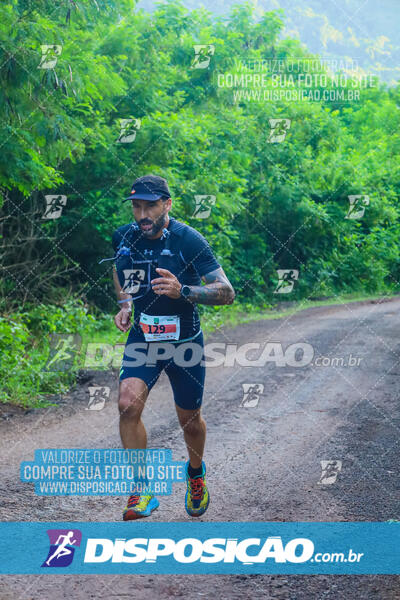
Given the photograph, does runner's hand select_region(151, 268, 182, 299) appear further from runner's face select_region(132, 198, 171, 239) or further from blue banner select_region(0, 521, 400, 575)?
blue banner select_region(0, 521, 400, 575)

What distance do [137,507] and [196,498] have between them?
60cm

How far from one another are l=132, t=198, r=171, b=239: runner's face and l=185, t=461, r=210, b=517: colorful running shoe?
1816mm

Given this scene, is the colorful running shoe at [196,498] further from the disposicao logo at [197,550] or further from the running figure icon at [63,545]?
the running figure icon at [63,545]

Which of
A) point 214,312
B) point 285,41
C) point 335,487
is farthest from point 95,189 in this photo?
point 285,41

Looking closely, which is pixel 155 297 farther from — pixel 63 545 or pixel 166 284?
pixel 63 545

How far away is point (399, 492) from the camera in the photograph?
17.7ft

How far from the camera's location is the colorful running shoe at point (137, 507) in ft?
14.0

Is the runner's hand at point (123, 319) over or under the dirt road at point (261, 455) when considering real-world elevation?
over

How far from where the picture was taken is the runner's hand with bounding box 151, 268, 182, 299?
4070mm

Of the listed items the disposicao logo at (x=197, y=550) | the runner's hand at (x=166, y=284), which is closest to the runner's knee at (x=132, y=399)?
the runner's hand at (x=166, y=284)

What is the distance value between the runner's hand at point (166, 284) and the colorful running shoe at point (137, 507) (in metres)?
1.38

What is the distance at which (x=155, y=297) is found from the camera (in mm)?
4434

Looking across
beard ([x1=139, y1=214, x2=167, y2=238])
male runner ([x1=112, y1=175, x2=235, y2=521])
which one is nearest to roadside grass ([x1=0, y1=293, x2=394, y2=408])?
male runner ([x1=112, y1=175, x2=235, y2=521])

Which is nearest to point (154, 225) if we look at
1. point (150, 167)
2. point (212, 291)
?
point (212, 291)
